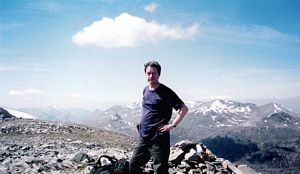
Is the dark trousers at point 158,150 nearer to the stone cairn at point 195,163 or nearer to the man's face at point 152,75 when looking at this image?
the man's face at point 152,75

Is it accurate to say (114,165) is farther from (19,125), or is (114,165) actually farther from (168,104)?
(19,125)

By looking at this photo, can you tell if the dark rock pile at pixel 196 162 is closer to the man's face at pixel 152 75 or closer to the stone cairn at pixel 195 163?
the stone cairn at pixel 195 163

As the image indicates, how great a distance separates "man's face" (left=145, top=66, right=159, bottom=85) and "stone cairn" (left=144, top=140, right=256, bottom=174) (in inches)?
209

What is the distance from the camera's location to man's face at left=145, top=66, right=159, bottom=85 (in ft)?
24.5

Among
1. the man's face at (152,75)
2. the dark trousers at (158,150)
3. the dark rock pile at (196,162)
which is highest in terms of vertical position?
the man's face at (152,75)

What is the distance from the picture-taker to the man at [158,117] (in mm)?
7539

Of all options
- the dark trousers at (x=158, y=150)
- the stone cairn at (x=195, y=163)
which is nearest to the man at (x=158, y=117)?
the dark trousers at (x=158, y=150)

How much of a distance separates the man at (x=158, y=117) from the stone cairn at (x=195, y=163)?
446cm

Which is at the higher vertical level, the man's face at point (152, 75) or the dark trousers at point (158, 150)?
the man's face at point (152, 75)

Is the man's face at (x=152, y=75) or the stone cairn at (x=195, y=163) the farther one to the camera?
the stone cairn at (x=195, y=163)

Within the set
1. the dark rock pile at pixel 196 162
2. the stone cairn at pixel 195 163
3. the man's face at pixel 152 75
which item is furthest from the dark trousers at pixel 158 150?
the dark rock pile at pixel 196 162

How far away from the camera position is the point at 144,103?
7.96 m

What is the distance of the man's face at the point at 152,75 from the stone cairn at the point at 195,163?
209 inches

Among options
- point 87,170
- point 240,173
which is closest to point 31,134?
point 87,170
